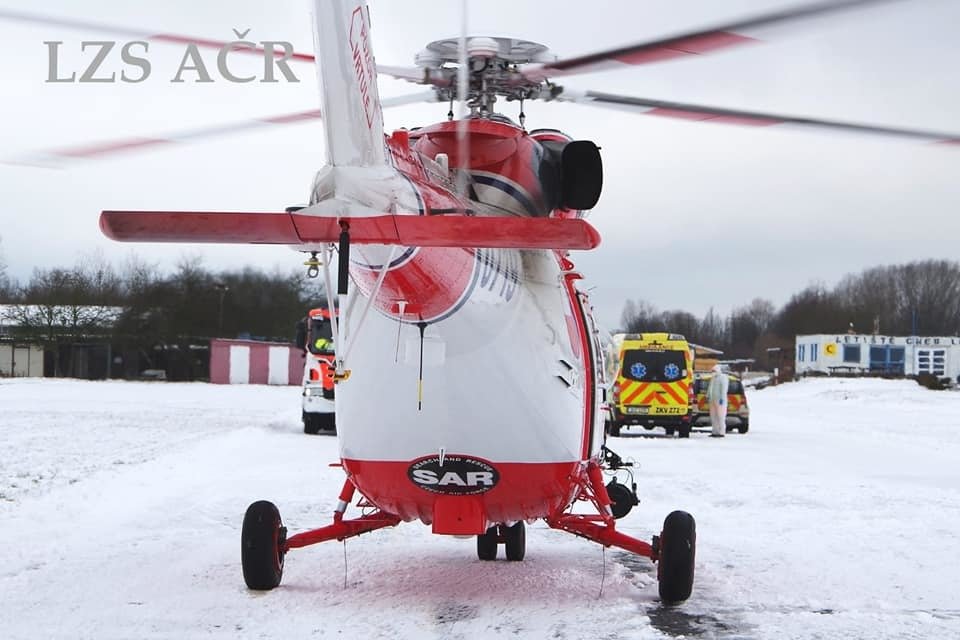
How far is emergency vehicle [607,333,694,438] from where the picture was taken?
24219 millimetres

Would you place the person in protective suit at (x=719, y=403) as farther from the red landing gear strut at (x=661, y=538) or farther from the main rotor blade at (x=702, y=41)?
the main rotor blade at (x=702, y=41)

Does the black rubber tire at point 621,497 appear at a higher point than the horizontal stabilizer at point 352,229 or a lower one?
lower

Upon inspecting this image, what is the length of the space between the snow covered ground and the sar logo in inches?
29.2

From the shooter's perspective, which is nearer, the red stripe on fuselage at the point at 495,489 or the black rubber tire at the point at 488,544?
the red stripe on fuselage at the point at 495,489

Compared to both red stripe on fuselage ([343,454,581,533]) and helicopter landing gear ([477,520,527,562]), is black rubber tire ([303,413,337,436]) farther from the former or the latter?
red stripe on fuselage ([343,454,581,533])

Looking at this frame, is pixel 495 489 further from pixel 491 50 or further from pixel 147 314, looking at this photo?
pixel 147 314

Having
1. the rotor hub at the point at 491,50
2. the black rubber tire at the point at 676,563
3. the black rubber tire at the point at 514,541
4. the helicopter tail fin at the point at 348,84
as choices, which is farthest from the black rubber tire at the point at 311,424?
the helicopter tail fin at the point at 348,84

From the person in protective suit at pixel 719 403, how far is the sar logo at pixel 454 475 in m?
18.7

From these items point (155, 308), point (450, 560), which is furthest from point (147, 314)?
point (450, 560)

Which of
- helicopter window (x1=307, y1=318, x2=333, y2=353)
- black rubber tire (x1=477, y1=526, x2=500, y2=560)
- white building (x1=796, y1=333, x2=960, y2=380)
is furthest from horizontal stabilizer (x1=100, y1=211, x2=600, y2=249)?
white building (x1=796, y1=333, x2=960, y2=380)

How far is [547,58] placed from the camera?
5.40 m

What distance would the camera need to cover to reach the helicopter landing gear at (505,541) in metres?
7.81

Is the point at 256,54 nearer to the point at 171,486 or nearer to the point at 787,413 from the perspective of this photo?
the point at 171,486

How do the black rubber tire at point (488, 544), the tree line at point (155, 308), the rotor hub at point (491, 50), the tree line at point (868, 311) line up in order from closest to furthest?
the rotor hub at point (491, 50) → the black rubber tire at point (488, 544) → the tree line at point (155, 308) → the tree line at point (868, 311)
